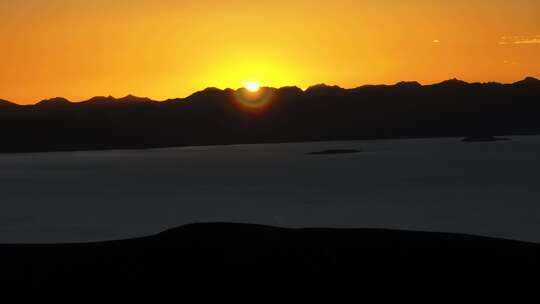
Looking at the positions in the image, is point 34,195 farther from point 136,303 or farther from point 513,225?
point 136,303

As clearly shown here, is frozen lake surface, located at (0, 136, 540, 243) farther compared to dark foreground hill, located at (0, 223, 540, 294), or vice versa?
→ frozen lake surface, located at (0, 136, 540, 243)

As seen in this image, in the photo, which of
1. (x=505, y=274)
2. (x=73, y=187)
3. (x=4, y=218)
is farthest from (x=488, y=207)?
(x=73, y=187)

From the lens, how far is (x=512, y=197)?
72.9 meters

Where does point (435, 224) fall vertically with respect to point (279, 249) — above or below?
below

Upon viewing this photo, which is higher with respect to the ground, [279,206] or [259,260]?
[259,260]

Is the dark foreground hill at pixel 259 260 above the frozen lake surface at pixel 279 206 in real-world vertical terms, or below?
above

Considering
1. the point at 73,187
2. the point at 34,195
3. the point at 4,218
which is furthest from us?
the point at 73,187

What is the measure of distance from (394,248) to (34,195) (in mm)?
72665

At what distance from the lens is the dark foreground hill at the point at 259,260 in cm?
2197

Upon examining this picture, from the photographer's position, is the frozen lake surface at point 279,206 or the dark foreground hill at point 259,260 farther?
the frozen lake surface at point 279,206

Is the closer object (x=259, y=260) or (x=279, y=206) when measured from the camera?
(x=259, y=260)

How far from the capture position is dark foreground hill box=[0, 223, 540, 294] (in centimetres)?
2197

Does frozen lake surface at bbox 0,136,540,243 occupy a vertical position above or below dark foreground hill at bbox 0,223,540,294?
below

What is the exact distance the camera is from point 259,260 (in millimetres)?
24109
